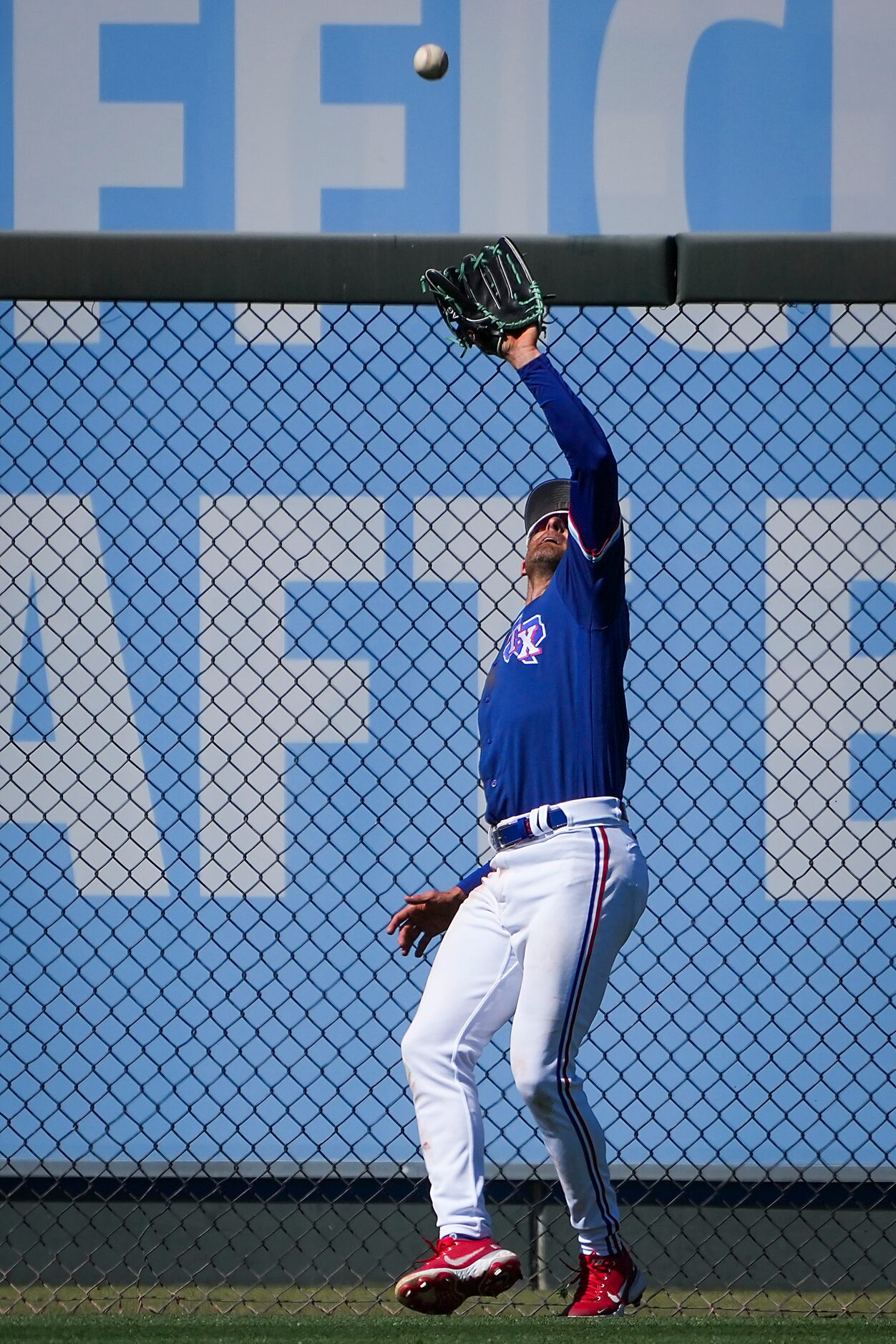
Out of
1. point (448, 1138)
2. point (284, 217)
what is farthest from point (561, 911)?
point (284, 217)

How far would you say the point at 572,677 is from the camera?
2.48 m

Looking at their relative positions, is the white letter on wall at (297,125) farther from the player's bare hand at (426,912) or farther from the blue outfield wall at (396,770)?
the player's bare hand at (426,912)

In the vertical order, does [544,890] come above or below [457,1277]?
above

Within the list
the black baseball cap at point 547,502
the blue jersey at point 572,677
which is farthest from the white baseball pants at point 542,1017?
the black baseball cap at point 547,502

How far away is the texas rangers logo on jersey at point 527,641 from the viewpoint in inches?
100

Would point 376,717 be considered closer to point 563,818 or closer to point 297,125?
point 563,818

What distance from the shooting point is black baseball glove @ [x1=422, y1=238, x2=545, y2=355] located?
2527 millimetres

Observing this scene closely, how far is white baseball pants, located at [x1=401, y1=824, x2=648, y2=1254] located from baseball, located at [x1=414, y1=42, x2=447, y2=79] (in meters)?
2.41

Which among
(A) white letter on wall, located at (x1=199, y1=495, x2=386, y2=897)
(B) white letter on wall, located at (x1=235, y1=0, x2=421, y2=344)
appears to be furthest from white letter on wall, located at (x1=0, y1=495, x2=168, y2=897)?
(B) white letter on wall, located at (x1=235, y1=0, x2=421, y2=344)

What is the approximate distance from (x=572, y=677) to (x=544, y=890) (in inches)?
15.5

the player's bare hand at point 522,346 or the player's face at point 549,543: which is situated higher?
the player's bare hand at point 522,346

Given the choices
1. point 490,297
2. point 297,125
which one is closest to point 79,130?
point 297,125

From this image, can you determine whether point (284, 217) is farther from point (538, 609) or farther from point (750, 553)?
point (538, 609)

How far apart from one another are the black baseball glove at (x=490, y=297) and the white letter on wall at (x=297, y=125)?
1.56 meters
